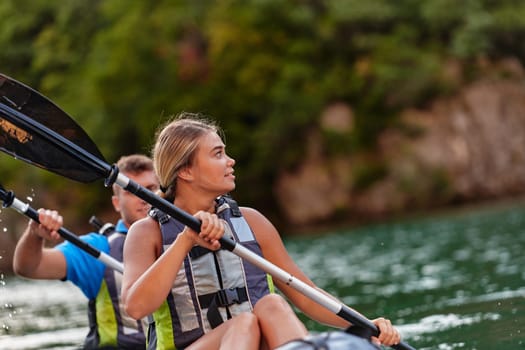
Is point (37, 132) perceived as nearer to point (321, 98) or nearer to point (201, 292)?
point (201, 292)

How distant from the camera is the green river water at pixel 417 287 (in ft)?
20.5

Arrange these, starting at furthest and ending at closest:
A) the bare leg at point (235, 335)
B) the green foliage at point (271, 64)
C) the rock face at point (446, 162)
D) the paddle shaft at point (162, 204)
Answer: the green foliage at point (271, 64) → the rock face at point (446, 162) → the paddle shaft at point (162, 204) → the bare leg at point (235, 335)

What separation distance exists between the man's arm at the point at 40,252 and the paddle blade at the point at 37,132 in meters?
0.57

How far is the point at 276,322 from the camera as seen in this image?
122 inches

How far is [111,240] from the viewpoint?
5.22 metres

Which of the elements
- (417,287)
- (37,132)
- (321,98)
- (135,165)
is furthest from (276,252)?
(321,98)

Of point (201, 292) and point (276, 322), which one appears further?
→ point (201, 292)

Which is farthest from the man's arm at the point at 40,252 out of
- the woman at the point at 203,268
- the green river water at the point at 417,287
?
the woman at the point at 203,268

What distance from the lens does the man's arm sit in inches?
169

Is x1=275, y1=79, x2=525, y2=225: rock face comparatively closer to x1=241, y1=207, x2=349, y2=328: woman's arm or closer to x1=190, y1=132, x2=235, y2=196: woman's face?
x1=241, y1=207, x2=349, y2=328: woman's arm

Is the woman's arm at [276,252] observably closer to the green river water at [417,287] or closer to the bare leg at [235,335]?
the bare leg at [235,335]

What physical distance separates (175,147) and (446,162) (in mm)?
23706

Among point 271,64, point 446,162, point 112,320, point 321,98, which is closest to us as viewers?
point 112,320

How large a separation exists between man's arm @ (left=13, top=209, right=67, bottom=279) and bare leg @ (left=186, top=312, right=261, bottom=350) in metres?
1.33
